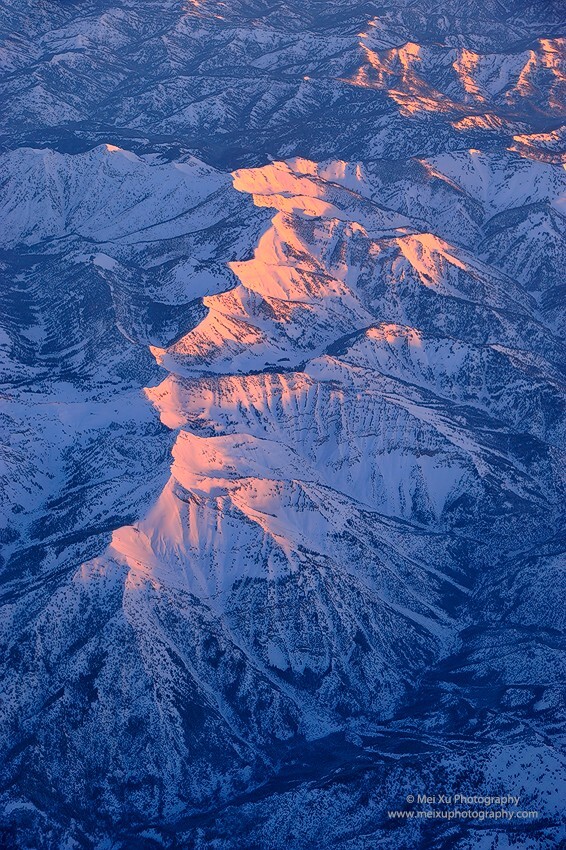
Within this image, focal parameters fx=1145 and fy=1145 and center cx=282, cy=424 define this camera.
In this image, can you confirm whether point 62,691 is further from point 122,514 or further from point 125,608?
point 122,514

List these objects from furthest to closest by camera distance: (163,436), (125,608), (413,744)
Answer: (163,436)
(125,608)
(413,744)

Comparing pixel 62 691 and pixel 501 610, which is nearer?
pixel 62 691

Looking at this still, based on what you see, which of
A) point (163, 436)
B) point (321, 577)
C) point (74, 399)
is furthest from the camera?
point (74, 399)

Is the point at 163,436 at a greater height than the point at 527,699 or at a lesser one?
greater

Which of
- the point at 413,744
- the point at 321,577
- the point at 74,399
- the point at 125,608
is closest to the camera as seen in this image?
the point at 413,744

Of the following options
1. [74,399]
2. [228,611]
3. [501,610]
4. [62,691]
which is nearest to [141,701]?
[62,691]

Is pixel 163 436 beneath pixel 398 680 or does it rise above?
above

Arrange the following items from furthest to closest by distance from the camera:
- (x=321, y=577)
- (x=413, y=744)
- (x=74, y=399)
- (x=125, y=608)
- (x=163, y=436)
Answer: (x=74, y=399) → (x=163, y=436) → (x=321, y=577) → (x=125, y=608) → (x=413, y=744)

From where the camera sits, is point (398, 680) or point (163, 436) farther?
point (163, 436)

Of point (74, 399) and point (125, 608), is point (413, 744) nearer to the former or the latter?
point (125, 608)

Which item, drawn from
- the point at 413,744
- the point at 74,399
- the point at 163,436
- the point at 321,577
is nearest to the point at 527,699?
the point at 413,744
